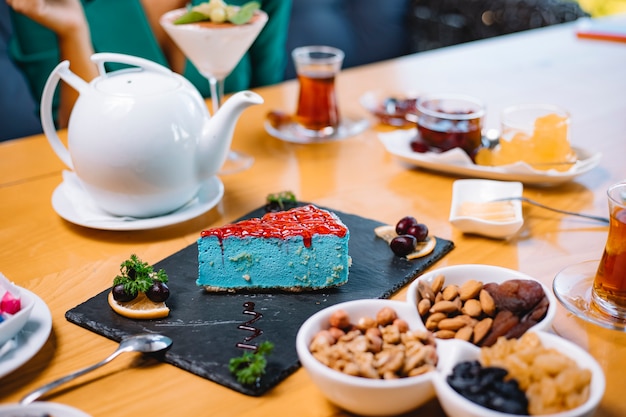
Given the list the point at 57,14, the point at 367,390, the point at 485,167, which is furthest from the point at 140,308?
the point at 57,14

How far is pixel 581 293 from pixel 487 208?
27 cm

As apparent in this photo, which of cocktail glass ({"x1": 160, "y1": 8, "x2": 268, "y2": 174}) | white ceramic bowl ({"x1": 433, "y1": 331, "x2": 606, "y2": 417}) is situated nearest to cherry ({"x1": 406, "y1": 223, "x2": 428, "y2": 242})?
white ceramic bowl ({"x1": 433, "y1": 331, "x2": 606, "y2": 417})

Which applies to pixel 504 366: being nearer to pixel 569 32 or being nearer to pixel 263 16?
pixel 263 16

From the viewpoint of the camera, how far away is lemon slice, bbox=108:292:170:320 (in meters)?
1.02

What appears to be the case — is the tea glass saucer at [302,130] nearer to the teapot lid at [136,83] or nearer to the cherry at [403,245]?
the teapot lid at [136,83]

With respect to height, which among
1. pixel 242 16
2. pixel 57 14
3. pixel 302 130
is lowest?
pixel 302 130

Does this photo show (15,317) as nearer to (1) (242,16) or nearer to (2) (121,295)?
(2) (121,295)

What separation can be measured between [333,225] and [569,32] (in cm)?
188

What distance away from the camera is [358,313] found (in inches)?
36.8

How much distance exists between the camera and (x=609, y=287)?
3.42ft

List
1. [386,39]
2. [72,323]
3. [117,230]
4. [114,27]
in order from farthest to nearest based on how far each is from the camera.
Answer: [386,39] < [114,27] < [117,230] < [72,323]

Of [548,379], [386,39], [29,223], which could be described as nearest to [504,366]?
[548,379]

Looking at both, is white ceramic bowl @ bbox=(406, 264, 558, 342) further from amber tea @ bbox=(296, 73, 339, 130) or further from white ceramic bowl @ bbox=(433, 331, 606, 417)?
amber tea @ bbox=(296, 73, 339, 130)

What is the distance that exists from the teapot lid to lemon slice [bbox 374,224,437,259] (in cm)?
44
